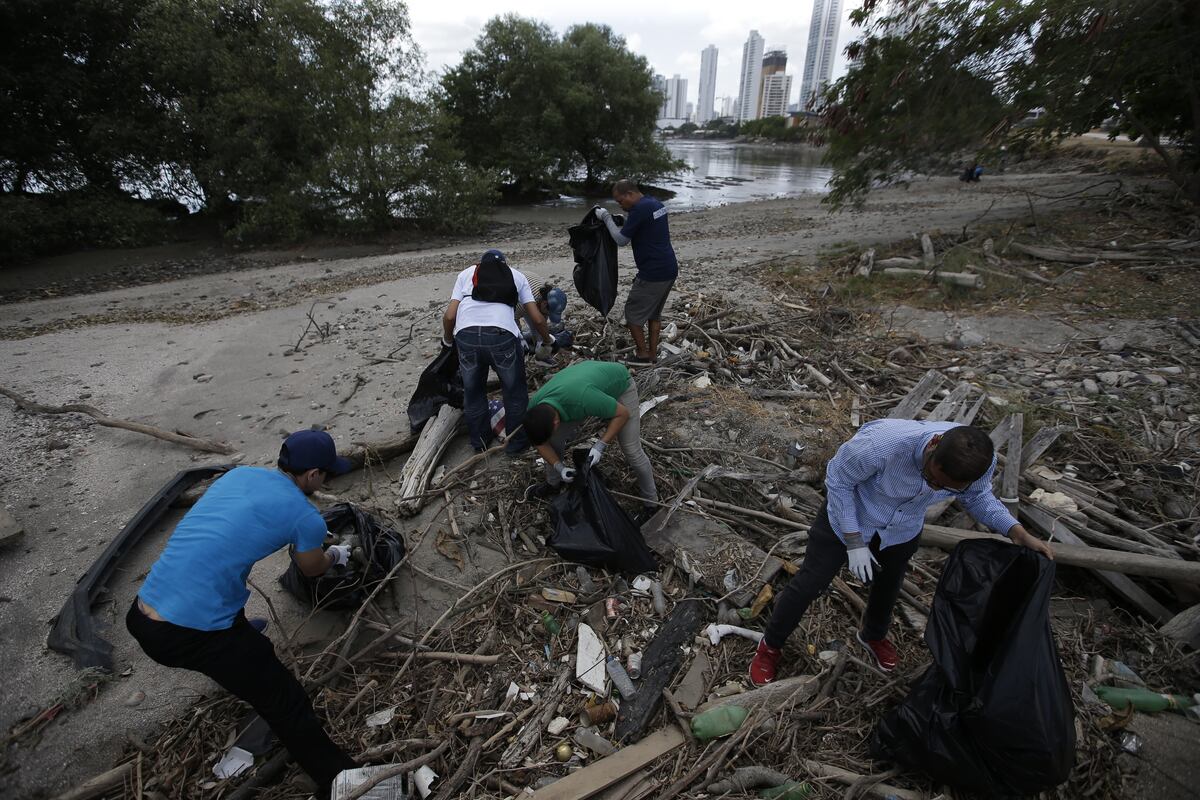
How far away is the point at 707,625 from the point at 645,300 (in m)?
3.16

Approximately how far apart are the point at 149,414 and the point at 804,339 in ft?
22.1

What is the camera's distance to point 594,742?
2375mm

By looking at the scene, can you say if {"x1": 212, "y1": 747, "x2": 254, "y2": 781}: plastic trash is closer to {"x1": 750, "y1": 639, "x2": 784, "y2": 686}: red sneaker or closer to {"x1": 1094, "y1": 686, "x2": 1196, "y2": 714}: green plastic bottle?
{"x1": 750, "y1": 639, "x2": 784, "y2": 686}: red sneaker

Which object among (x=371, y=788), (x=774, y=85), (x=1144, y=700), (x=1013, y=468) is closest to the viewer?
(x=371, y=788)

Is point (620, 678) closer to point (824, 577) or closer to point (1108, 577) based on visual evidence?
point (824, 577)

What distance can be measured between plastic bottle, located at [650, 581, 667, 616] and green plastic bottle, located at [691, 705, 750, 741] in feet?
2.04

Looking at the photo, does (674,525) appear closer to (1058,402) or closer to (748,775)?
(748,775)

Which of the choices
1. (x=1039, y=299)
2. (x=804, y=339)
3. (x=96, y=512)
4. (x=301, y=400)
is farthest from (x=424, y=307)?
(x=1039, y=299)

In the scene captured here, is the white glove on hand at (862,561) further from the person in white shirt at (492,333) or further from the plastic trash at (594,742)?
the person in white shirt at (492,333)

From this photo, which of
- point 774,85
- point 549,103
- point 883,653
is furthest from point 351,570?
point 774,85

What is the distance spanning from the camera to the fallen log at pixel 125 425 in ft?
14.5

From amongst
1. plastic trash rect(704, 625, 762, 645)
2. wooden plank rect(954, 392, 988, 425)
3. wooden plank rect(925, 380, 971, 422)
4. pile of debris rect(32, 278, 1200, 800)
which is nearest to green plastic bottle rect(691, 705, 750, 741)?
pile of debris rect(32, 278, 1200, 800)

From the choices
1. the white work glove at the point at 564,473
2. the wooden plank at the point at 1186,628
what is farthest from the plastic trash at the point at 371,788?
the wooden plank at the point at 1186,628

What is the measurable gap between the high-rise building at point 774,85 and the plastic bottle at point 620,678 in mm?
157594
